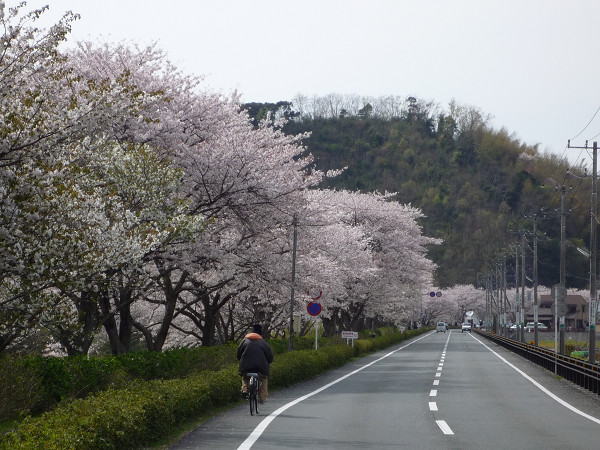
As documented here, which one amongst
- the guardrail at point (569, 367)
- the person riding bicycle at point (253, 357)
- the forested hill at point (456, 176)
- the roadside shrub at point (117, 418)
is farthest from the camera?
the forested hill at point (456, 176)

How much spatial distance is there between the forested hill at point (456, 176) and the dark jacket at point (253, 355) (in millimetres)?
131653

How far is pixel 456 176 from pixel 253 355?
543 ft

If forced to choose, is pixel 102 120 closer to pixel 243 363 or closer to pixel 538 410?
pixel 243 363

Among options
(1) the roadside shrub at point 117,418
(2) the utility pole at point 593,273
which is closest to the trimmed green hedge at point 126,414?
(1) the roadside shrub at point 117,418

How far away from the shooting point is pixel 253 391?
15547 millimetres

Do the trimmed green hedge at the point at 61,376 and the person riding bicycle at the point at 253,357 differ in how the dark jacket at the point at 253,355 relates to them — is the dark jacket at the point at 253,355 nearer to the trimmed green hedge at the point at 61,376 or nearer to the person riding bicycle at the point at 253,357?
the person riding bicycle at the point at 253,357

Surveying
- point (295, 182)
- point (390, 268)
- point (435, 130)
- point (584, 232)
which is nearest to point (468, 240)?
point (584, 232)

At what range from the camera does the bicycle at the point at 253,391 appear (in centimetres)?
1558

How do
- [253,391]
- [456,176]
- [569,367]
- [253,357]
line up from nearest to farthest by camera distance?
[253,391]
[253,357]
[569,367]
[456,176]

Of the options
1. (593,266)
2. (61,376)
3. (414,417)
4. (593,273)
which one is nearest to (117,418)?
(61,376)

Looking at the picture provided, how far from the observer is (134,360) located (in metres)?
18.4

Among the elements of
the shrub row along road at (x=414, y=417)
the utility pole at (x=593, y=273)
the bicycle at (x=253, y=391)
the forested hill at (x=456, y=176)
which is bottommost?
the shrub row along road at (x=414, y=417)

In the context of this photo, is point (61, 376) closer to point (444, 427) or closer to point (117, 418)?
point (117, 418)

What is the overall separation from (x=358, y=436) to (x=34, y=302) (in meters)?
5.27
